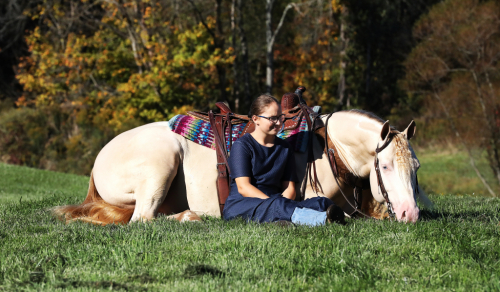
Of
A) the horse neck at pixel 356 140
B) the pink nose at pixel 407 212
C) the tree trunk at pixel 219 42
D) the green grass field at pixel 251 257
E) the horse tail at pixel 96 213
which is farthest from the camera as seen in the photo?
the tree trunk at pixel 219 42

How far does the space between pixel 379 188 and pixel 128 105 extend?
11929mm

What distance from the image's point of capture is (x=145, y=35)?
15219mm

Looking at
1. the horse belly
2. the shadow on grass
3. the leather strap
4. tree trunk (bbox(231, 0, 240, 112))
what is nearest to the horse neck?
the shadow on grass

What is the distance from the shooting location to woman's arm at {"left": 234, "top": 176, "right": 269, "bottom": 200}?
161 inches

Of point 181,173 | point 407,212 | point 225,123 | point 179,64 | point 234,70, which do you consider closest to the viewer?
point 407,212

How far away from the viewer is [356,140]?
14.3ft

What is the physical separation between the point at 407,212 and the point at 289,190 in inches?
40.3

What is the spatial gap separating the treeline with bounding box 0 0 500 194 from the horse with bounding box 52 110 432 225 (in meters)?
9.88

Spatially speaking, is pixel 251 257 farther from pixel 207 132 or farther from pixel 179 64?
pixel 179 64

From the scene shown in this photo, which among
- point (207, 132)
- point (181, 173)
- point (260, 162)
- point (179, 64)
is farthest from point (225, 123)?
point (179, 64)

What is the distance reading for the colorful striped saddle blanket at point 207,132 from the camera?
452 cm

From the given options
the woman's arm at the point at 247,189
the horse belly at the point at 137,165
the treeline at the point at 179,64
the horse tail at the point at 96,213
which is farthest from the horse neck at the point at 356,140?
the treeline at the point at 179,64

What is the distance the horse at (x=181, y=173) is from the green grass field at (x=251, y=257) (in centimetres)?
47

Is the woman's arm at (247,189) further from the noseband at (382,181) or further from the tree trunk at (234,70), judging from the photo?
the tree trunk at (234,70)
